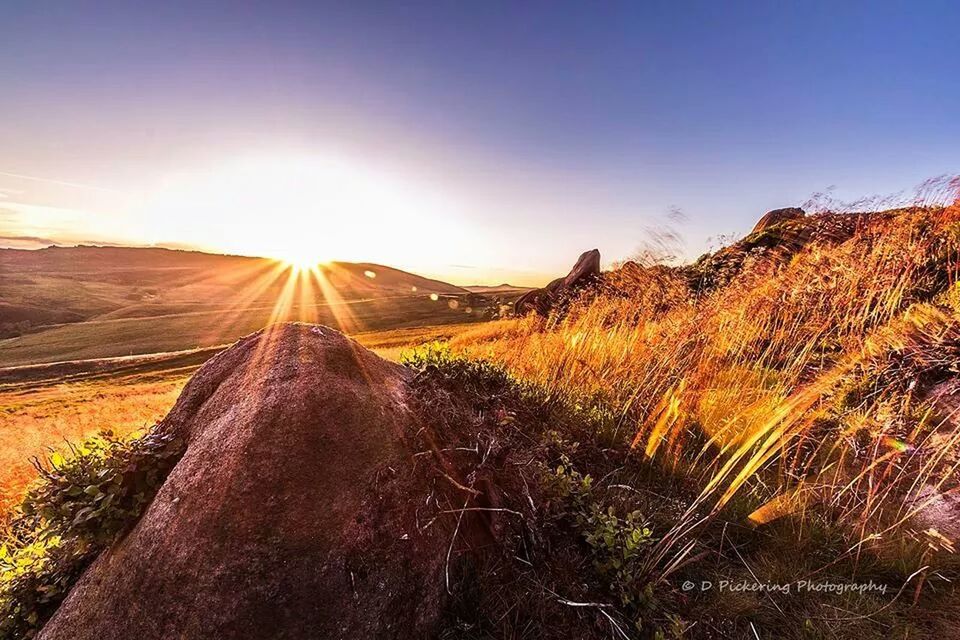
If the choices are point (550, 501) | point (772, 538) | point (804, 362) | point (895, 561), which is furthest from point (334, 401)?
point (804, 362)

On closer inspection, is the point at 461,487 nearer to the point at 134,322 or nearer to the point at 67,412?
the point at 67,412

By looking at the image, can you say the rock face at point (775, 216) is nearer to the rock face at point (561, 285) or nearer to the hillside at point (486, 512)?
the rock face at point (561, 285)

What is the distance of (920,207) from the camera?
22.6 feet

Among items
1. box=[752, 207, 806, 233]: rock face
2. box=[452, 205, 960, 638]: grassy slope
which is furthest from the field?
box=[752, 207, 806, 233]: rock face

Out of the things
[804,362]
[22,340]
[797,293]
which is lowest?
[22,340]

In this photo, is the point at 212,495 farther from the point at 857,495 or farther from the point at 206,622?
the point at 857,495

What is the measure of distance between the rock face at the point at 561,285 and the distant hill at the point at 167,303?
107 inches

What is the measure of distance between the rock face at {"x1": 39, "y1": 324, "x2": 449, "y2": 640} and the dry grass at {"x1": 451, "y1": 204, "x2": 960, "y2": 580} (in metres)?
1.98

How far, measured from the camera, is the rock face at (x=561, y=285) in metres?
19.2

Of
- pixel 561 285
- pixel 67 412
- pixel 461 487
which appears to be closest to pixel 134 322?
pixel 67 412

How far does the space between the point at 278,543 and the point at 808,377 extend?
640 cm

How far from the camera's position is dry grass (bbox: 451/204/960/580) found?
11.9ft

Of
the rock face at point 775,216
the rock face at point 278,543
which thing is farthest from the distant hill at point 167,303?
the rock face at point 278,543

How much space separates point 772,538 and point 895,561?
0.81 metres
